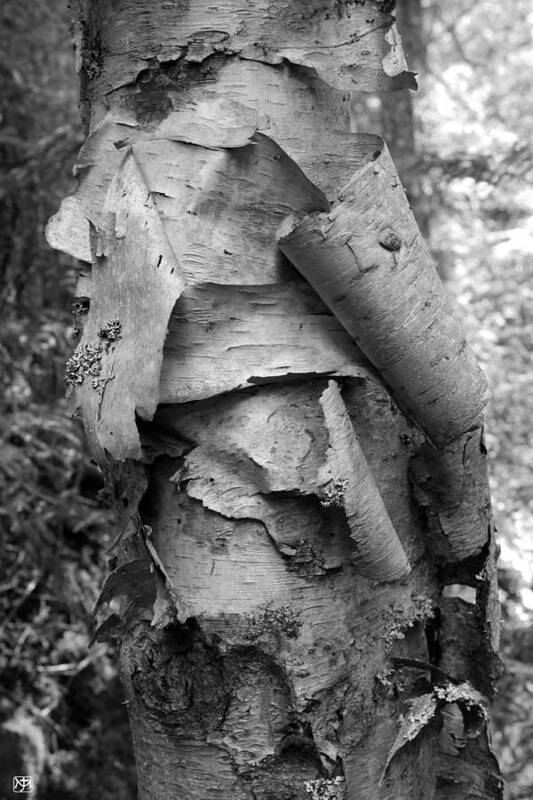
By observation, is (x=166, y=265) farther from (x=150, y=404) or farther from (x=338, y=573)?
(x=338, y=573)

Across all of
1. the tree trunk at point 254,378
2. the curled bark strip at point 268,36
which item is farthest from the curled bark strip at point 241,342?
the curled bark strip at point 268,36

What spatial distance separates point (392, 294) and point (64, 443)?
190cm

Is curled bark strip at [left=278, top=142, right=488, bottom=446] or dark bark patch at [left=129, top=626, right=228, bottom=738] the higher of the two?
curled bark strip at [left=278, top=142, right=488, bottom=446]

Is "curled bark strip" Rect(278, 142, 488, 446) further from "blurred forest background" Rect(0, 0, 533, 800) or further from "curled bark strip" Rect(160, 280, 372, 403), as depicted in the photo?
"blurred forest background" Rect(0, 0, 533, 800)

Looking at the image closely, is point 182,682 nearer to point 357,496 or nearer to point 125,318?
point 357,496

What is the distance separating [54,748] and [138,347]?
2.17 meters

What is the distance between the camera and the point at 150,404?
2.53ft

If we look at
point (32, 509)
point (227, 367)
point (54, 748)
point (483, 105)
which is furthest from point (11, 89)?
point (483, 105)

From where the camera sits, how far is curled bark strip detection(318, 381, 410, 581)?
80 centimetres

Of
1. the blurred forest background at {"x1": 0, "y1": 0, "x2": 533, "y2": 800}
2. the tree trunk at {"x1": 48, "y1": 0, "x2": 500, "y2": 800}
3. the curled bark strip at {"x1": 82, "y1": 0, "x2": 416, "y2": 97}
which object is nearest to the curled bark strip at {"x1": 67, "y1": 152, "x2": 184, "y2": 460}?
the tree trunk at {"x1": 48, "y1": 0, "x2": 500, "y2": 800}

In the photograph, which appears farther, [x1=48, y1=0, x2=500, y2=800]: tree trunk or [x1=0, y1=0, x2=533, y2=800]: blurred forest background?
[x1=0, y1=0, x2=533, y2=800]: blurred forest background

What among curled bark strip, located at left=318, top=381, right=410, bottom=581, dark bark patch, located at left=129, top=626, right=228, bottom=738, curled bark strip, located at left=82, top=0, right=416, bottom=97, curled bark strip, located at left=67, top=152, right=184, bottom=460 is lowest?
dark bark patch, located at left=129, top=626, right=228, bottom=738

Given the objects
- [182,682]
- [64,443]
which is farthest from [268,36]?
[64,443]

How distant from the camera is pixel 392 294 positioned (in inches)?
32.3
